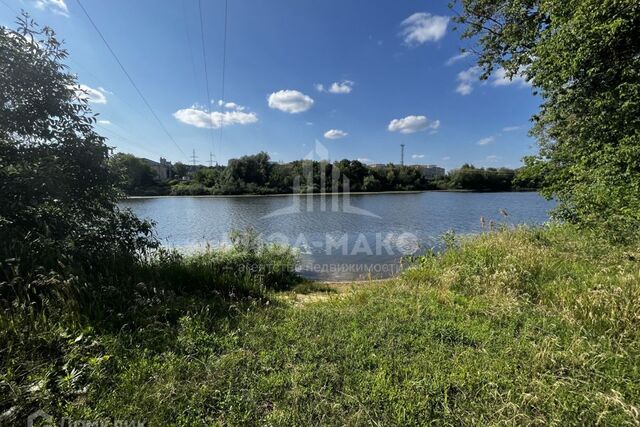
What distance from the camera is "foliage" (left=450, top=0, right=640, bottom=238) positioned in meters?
5.43

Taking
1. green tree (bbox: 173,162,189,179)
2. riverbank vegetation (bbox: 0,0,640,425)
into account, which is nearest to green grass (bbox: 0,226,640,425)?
riverbank vegetation (bbox: 0,0,640,425)

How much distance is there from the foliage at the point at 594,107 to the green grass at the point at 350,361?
8.29ft

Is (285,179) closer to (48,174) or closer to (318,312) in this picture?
(48,174)

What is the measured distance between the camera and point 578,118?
7.29 m

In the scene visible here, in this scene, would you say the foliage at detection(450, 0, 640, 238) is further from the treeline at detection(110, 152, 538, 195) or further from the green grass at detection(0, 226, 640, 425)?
the treeline at detection(110, 152, 538, 195)

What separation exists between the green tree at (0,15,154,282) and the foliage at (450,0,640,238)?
8.92 m

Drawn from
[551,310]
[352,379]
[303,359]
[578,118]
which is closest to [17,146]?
[303,359]

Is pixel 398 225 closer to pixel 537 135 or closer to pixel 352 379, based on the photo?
pixel 537 135

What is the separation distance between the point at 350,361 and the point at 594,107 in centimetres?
770

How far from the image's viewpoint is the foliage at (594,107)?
5434mm

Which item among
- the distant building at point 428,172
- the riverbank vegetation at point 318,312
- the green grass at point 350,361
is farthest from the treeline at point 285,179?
the green grass at point 350,361

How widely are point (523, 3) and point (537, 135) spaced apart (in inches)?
161

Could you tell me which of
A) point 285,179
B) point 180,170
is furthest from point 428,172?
point 180,170

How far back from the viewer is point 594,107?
248 inches
